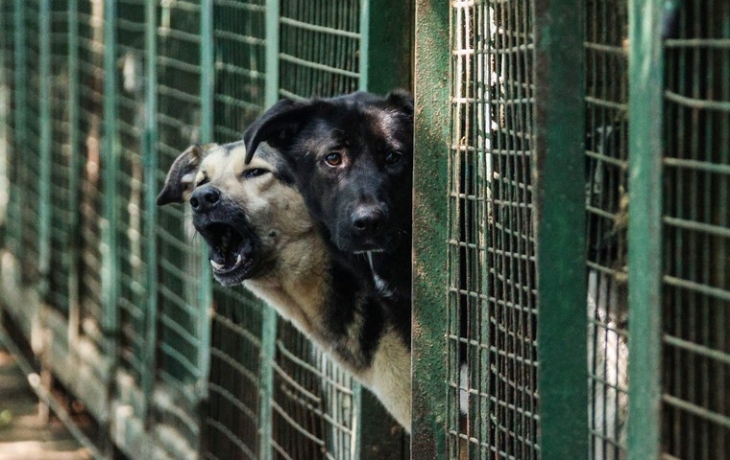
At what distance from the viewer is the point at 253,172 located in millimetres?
4973

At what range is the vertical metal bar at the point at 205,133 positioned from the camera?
5.83 metres

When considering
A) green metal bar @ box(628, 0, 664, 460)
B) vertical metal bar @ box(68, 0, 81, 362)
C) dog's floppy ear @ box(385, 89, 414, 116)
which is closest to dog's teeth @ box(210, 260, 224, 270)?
dog's floppy ear @ box(385, 89, 414, 116)

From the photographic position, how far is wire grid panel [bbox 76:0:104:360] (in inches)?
321

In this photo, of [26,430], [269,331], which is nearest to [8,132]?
[26,430]

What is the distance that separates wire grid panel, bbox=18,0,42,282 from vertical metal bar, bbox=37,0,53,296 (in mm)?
284

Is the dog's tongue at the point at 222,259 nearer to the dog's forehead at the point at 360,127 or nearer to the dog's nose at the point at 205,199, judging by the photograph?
the dog's nose at the point at 205,199

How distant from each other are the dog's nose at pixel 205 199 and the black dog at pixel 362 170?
33cm

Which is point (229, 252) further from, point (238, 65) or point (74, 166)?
point (74, 166)

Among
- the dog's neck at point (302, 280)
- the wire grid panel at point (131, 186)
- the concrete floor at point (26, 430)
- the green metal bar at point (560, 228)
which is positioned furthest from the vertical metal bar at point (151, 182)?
the green metal bar at point (560, 228)

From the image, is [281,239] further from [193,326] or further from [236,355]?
[193,326]

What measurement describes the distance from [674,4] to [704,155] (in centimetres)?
28

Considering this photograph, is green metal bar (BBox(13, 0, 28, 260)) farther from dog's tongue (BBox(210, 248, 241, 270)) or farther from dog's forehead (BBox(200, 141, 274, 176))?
dog's tongue (BBox(210, 248, 241, 270))

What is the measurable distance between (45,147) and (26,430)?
195cm

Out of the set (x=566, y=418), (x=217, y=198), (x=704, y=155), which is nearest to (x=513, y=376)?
(x=566, y=418)
